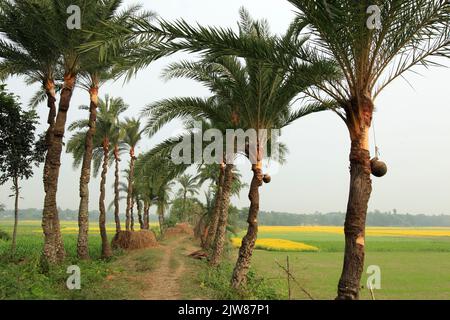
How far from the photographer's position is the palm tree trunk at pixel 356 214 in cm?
576

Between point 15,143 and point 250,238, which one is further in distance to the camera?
point 15,143

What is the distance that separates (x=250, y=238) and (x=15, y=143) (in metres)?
12.5

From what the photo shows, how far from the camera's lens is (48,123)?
42.2 feet

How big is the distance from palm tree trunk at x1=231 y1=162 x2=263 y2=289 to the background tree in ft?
35.2

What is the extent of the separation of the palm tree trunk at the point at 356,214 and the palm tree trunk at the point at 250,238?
4497 mm

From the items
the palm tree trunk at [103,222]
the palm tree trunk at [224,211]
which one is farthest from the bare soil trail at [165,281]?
the palm tree trunk at [103,222]

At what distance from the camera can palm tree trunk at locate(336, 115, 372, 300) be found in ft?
18.9

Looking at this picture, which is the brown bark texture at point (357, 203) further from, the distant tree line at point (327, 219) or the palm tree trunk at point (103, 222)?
the distant tree line at point (327, 219)

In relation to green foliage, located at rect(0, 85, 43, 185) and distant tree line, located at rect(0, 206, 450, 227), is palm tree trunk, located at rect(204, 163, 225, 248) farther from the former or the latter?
distant tree line, located at rect(0, 206, 450, 227)

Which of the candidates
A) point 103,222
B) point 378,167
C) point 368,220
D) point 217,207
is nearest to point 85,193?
point 103,222

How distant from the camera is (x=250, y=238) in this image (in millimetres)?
10227

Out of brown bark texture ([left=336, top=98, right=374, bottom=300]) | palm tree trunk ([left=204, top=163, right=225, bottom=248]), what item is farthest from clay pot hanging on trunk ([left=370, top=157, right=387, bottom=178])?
palm tree trunk ([left=204, top=163, right=225, bottom=248])

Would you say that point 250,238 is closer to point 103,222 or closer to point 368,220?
point 103,222
